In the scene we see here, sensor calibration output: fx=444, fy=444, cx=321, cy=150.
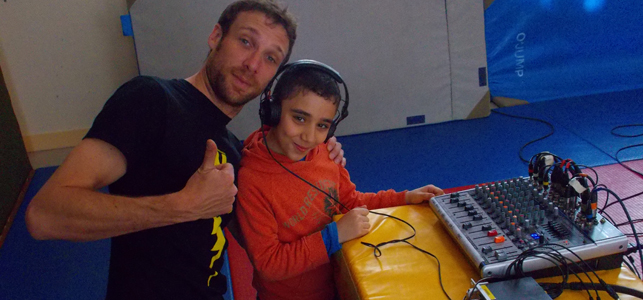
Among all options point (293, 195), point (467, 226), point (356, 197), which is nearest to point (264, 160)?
point (293, 195)

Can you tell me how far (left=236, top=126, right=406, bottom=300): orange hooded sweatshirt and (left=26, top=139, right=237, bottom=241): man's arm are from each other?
14cm

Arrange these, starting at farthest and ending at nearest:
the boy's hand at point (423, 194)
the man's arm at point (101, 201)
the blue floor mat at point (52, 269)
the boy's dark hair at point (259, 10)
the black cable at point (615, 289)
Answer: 1. the blue floor mat at point (52, 269)
2. the boy's dark hair at point (259, 10)
3. the boy's hand at point (423, 194)
4. the man's arm at point (101, 201)
5. the black cable at point (615, 289)

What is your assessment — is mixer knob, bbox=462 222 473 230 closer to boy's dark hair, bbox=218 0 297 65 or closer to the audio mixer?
the audio mixer

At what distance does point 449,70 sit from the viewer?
Result: 334 cm

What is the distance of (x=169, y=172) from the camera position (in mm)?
1085

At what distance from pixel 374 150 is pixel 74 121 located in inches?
89.6

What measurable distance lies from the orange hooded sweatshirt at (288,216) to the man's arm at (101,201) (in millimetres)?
139

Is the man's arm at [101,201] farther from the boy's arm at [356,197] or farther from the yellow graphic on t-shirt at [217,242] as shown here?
the boy's arm at [356,197]

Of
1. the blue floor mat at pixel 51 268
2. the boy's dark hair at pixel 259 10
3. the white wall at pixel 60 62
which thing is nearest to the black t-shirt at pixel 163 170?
the boy's dark hair at pixel 259 10

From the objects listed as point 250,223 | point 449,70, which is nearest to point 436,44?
point 449,70

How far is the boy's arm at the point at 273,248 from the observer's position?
107 centimetres

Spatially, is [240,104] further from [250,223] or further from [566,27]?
[566,27]

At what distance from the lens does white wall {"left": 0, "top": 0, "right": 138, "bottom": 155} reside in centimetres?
312

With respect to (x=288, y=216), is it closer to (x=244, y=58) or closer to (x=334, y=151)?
(x=334, y=151)
